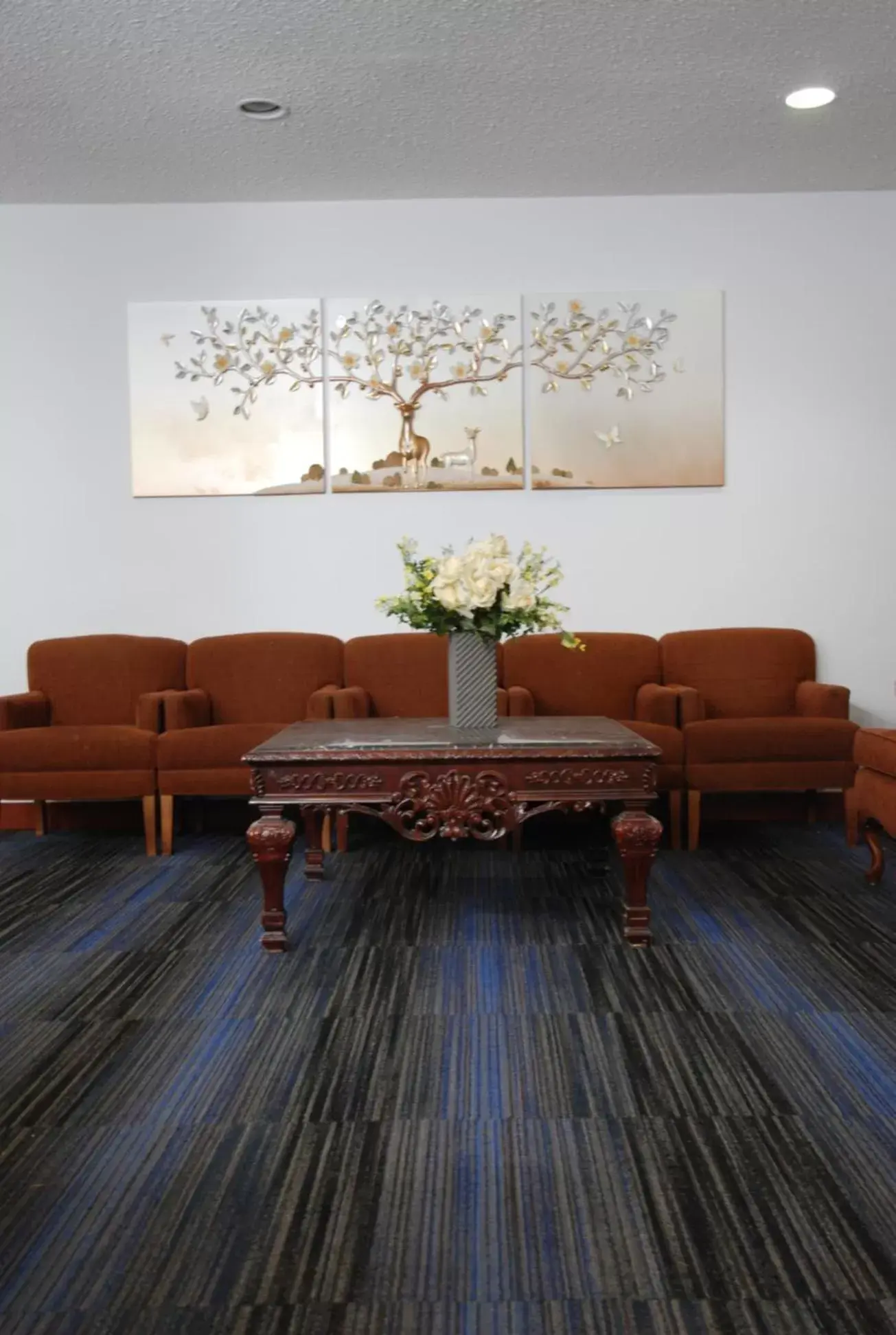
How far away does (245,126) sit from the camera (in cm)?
423

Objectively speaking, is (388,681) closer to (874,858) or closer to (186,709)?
(186,709)

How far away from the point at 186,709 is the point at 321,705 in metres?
0.63

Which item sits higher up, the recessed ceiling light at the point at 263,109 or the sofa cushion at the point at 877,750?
the recessed ceiling light at the point at 263,109

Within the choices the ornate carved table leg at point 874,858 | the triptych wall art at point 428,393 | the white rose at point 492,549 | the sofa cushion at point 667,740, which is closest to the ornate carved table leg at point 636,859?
the white rose at point 492,549

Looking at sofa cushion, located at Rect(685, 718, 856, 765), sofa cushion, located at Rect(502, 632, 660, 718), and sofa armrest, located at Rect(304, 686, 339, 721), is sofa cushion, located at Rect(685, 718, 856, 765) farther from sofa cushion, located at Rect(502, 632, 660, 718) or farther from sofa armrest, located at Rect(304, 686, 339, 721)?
sofa armrest, located at Rect(304, 686, 339, 721)

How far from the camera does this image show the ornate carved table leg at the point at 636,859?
10.0ft

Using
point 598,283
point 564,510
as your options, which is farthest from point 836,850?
point 598,283

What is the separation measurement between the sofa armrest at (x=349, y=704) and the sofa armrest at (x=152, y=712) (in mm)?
708

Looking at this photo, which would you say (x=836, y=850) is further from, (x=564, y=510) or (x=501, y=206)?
(x=501, y=206)

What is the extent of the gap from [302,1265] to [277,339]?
4.38 meters

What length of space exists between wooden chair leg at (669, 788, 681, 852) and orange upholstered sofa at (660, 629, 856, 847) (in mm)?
58

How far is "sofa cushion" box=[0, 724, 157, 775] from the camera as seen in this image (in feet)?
14.2

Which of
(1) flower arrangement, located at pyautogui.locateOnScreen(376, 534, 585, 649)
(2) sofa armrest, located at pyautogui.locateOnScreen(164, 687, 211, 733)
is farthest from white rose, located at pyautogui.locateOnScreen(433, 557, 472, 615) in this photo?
(2) sofa armrest, located at pyautogui.locateOnScreen(164, 687, 211, 733)

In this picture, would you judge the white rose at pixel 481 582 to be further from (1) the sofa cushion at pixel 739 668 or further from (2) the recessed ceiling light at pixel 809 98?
(2) the recessed ceiling light at pixel 809 98
